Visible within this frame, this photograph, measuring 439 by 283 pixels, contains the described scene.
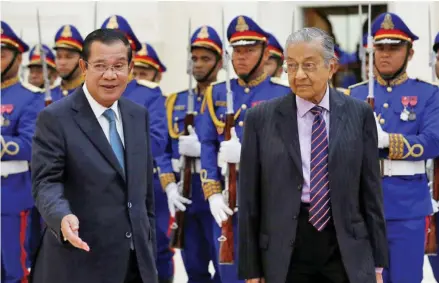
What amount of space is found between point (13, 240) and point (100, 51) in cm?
271

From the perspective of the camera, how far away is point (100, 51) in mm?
3586

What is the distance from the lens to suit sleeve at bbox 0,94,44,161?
579 cm

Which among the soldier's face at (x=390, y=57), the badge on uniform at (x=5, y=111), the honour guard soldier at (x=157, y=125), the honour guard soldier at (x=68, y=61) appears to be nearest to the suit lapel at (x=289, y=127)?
the soldier's face at (x=390, y=57)

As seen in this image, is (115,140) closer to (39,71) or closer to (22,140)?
(22,140)

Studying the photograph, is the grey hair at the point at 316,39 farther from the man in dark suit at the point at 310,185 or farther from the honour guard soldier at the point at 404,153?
the honour guard soldier at the point at 404,153

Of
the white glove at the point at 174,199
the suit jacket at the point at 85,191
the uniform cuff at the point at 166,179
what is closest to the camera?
the suit jacket at the point at 85,191

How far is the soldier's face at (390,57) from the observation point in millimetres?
5414

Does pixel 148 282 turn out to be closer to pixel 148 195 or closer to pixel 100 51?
pixel 148 195

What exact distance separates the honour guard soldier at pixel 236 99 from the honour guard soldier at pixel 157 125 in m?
0.29

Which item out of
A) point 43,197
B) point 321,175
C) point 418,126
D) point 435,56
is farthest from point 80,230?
point 435,56

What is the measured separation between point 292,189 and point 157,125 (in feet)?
7.60

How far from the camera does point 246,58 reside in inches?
216

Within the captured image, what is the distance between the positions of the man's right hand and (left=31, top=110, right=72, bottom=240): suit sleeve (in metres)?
0.03

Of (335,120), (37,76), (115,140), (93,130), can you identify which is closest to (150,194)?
(115,140)
